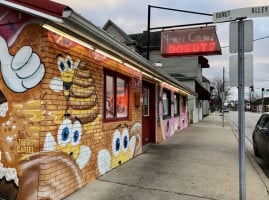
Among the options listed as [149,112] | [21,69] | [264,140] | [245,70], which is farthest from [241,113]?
[149,112]

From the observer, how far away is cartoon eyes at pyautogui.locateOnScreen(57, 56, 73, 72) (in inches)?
205

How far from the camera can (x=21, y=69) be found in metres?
5.00

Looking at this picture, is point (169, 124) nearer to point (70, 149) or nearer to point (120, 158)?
point (120, 158)

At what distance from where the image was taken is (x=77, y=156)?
5789mm

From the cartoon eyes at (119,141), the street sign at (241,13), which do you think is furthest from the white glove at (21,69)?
the cartoon eyes at (119,141)

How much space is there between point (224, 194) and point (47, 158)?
3.34 meters

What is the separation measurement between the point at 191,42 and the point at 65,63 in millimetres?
8033

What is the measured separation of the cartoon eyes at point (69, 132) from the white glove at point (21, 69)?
2.89 feet

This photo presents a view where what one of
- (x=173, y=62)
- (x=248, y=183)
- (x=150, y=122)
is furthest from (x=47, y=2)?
(x=173, y=62)

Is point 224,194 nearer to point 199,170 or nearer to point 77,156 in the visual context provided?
point 199,170

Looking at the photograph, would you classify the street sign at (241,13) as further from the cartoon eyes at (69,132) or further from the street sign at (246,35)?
the cartoon eyes at (69,132)

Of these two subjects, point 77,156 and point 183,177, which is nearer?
point 77,156

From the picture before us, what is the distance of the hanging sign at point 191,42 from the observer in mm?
12102

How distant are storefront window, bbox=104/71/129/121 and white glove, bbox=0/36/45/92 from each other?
95.9 inches
